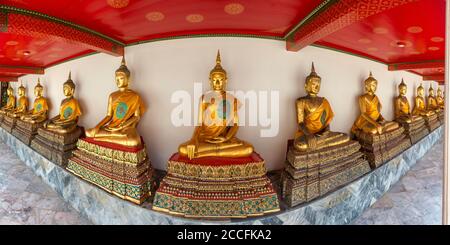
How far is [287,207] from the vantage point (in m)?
1.62

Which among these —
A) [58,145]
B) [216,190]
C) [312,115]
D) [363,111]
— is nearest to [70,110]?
[58,145]

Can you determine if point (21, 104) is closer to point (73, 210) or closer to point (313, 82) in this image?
point (73, 210)

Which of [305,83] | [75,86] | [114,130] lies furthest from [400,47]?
[75,86]

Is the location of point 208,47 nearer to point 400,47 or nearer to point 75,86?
point 75,86

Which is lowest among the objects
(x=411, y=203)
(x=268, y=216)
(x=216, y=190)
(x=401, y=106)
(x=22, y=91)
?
(x=411, y=203)

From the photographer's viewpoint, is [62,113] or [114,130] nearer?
[114,130]

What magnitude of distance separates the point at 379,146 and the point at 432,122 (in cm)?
257

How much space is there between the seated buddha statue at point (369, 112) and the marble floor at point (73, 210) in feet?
2.39

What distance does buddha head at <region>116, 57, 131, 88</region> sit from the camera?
80.9 inches

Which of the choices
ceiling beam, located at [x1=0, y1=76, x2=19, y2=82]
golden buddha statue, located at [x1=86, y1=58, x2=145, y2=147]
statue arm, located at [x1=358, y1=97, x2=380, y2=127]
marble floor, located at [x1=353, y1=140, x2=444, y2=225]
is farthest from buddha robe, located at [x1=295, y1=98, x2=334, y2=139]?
ceiling beam, located at [x1=0, y1=76, x2=19, y2=82]

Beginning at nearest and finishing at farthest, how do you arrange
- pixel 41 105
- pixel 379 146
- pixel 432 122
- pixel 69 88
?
pixel 379 146
pixel 69 88
pixel 41 105
pixel 432 122

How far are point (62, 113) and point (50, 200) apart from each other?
42.0 inches

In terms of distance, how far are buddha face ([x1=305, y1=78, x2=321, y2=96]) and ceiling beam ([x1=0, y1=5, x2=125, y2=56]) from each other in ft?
6.53

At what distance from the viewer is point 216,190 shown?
154 cm
